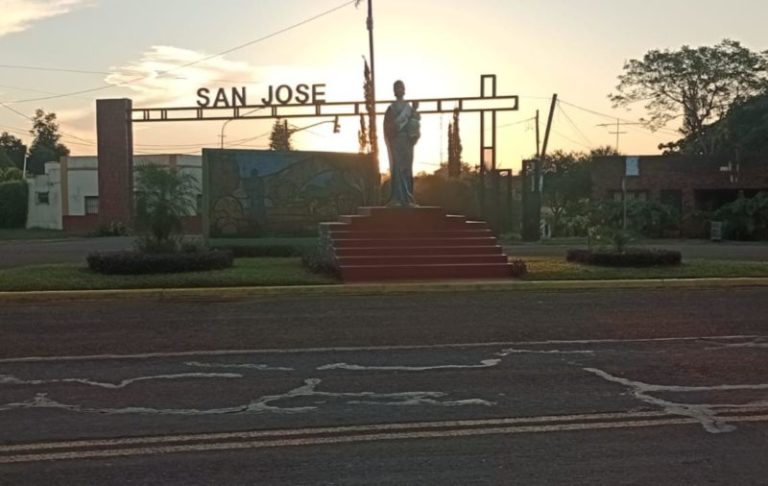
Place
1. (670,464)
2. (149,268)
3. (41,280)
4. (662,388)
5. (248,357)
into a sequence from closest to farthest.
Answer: (670,464)
(662,388)
(248,357)
(41,280)
(149,268)

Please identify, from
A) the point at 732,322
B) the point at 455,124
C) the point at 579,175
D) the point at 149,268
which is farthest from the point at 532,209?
the point at 579,175

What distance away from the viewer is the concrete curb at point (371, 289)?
46.0ft

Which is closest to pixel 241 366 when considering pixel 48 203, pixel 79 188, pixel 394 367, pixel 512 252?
pixel 394 367

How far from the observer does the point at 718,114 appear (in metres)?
53.3

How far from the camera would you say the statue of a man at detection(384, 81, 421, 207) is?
19.1 metres

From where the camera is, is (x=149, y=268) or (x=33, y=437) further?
(x=149, y=268)

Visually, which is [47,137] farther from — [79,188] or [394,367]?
[394,367]

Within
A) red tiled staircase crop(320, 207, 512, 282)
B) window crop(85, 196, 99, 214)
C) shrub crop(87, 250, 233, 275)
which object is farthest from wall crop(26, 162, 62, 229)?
shrub crop(87, 250, 233, 275)

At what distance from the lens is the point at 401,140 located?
62.9 feet

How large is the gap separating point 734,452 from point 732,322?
6212 millimetres

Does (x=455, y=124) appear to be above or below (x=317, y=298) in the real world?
above

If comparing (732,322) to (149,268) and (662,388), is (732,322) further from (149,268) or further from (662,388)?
(149,268)

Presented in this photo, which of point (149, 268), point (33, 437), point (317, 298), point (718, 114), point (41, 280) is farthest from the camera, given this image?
point (718, 114)

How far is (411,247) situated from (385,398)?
1109 cm
